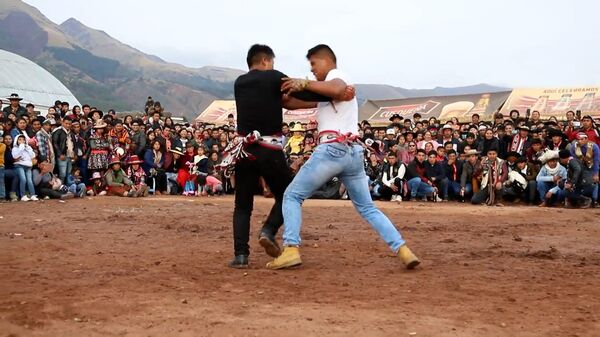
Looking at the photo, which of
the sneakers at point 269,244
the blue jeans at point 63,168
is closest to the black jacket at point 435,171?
the blue jeans at point 63,168

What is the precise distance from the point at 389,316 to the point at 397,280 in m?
1.25

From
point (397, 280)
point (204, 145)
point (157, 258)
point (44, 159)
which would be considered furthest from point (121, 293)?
point (204, 145)

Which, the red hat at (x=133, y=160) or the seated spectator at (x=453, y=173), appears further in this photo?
the red hat at (x=133, y=160)

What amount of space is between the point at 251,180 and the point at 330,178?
795mm

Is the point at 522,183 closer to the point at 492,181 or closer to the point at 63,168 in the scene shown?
the point at 492,181

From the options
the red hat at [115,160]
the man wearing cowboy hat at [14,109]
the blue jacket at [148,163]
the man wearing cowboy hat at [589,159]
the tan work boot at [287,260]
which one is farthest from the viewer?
the blue jacket at [148,163]

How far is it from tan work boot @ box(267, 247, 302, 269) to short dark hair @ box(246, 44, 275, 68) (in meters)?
1.77

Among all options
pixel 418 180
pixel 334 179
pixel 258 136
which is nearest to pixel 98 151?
pixel 334 179

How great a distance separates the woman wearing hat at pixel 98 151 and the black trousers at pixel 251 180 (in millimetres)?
10981

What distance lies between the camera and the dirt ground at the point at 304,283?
13.0 ft

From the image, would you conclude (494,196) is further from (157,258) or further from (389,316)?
(389,316)

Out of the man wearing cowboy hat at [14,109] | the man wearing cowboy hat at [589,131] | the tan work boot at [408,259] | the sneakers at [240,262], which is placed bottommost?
the sneakers at [240,262]

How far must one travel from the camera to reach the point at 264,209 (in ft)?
40.4

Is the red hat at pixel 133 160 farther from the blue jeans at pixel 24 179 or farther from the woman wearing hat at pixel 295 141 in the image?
the woman wearing hat at pixel 295 141
